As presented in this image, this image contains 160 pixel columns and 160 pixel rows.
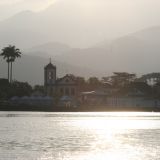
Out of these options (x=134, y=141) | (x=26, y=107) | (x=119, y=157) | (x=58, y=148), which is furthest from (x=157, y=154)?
(x=26, y=107)

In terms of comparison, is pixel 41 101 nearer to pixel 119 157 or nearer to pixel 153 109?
pixel 153 109

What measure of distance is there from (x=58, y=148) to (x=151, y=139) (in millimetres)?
14541

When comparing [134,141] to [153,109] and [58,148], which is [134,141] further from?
[153,109]

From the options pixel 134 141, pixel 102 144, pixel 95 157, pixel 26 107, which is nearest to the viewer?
pixel 95 157

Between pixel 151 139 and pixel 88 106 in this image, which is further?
pixel 88 106

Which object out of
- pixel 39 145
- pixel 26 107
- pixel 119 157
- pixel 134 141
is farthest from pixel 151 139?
pixel 26 107

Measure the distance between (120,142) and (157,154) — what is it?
1174 cm

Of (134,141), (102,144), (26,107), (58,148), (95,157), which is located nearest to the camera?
(95,157)

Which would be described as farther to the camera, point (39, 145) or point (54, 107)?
point (54, 107)

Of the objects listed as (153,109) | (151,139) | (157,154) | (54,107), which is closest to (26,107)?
(54,107)

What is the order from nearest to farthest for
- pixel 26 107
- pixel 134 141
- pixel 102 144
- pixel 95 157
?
pixel 95 157, pixel 102 144, pixel 134 141, pixel 26 107

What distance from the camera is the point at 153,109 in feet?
622

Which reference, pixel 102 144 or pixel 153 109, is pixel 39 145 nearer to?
pixel 102 144

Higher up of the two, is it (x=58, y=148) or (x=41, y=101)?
(x=41, y=101)
